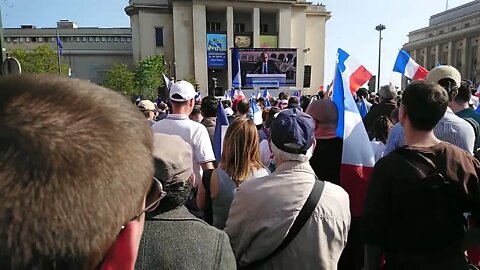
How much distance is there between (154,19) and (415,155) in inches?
2200

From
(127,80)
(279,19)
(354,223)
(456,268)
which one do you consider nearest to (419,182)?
(456,268)

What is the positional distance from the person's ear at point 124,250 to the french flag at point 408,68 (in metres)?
6.62

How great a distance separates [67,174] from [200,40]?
52.7 meters

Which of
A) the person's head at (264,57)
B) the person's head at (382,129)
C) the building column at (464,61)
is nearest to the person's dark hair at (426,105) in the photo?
the person's head at (382,129)

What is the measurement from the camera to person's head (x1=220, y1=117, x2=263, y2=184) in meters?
2.94

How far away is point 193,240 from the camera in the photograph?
4.58 feet

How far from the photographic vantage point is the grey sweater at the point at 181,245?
4.42ft

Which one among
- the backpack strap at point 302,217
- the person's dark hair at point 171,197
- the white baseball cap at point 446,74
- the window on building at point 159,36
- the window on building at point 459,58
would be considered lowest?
the backpack strap at point 302,217

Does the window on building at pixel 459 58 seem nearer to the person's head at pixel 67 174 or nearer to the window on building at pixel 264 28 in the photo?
the window on building at pixel 264 28

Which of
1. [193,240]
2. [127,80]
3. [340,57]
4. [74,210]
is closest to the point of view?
[74,210]

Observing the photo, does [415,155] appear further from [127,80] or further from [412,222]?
[127,80]

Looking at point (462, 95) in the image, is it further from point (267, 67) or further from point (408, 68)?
point (267, 67)

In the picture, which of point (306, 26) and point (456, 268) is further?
point (306, 26)

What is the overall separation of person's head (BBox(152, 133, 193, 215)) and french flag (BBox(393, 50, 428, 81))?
6.05m
